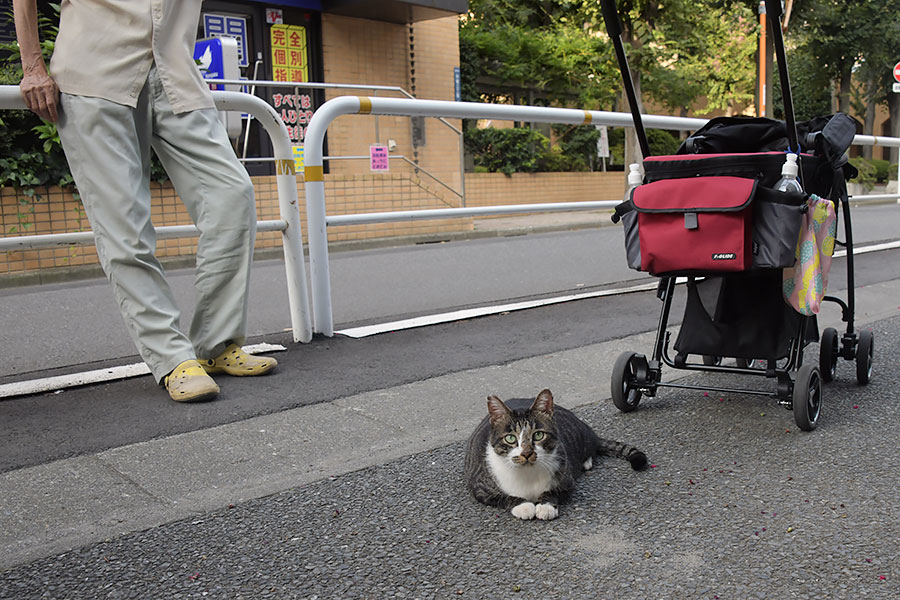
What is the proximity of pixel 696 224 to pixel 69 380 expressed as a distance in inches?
106

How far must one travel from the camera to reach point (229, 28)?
13398 millimetres

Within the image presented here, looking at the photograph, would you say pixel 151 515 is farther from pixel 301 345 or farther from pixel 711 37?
pixel 711 37

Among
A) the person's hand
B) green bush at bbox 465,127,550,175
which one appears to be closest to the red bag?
the person's hand

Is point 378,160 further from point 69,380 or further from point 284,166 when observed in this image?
point 69,380

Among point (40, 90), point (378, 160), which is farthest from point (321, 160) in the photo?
point (378, 160)

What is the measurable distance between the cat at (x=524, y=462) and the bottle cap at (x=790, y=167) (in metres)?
1.23

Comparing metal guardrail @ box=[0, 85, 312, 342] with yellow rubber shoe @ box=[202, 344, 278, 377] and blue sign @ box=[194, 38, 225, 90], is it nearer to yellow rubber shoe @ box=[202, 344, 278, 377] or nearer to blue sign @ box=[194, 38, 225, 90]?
yellow rubber shoe @ box=[202, 344, 278, 377]

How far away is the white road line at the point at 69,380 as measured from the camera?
143 inches

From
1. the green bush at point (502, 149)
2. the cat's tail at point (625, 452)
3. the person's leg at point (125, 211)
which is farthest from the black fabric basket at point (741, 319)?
the green bush at point (502, 149)

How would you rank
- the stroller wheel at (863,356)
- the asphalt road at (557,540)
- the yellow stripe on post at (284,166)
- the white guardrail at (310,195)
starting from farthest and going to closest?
A: the yellow stripe on post at (284,166) < the white guardrail at (310,195) < the stroller wheel at (863,356) < the asphalt road at (557,540)

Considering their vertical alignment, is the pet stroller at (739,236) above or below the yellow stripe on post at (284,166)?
below

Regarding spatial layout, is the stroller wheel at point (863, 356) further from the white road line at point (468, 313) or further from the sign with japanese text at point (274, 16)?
the sign with japanese text at point (274, 16)

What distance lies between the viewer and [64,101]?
3.38 meters

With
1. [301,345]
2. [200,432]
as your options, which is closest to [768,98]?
[301,345]
